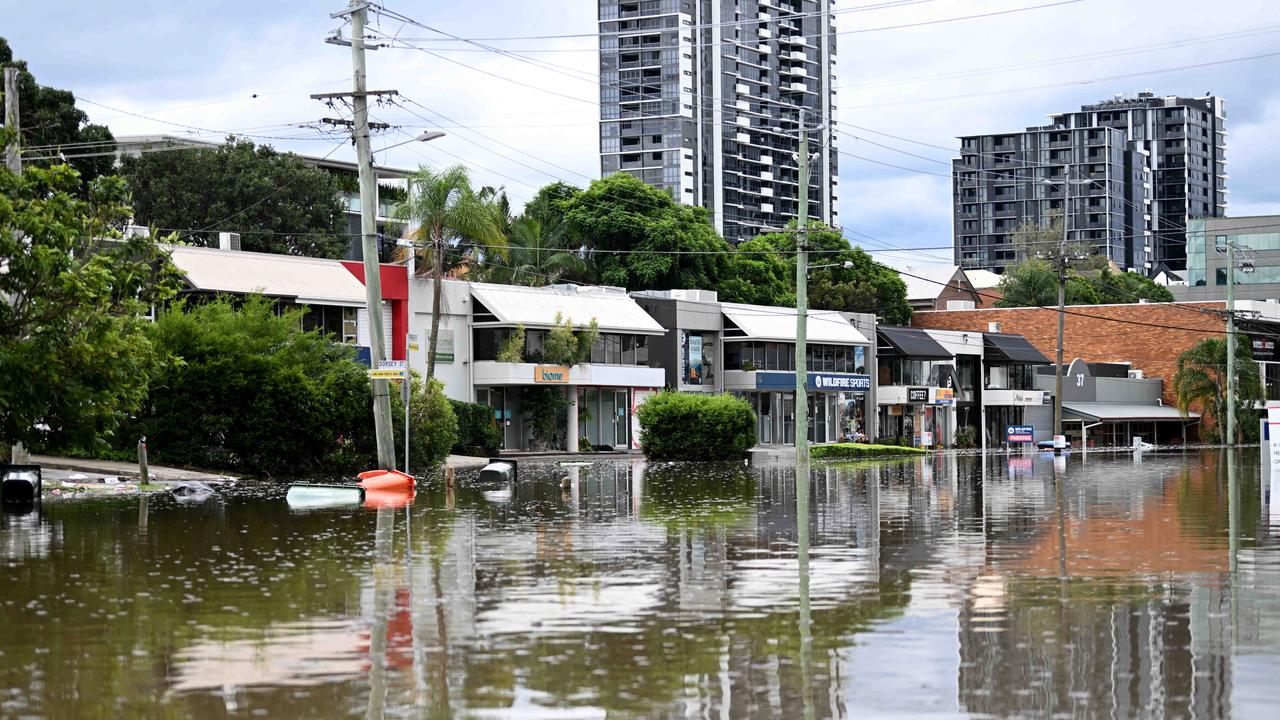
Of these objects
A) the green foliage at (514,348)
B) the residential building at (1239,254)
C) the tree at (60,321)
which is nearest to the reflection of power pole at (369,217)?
the tree at (60,321)

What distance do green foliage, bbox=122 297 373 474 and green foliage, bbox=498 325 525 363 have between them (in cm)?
1968

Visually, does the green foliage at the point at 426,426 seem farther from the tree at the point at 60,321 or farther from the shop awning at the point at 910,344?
→ the shop awning at the point at 910,344

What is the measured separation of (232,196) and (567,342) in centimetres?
2652

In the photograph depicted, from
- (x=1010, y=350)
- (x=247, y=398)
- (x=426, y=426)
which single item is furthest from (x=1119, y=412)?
(x=247, y=398)

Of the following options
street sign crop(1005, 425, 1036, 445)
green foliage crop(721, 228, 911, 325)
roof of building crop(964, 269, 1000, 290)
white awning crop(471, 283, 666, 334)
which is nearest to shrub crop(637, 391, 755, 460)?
white awning crop(471, 283, 666, 334)

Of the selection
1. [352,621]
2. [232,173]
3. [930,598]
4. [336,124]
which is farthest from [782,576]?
[232,173]

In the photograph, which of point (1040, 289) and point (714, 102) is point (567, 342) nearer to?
point (1040, 289)

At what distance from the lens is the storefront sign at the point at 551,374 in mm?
68500

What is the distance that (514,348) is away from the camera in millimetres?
67375

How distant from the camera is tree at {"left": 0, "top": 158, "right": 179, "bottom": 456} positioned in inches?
1179

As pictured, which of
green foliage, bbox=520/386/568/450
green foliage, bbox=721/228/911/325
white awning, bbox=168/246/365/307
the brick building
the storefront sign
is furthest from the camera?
the brick building

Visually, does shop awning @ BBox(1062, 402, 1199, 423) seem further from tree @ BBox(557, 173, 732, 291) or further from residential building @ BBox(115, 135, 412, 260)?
residential building @ BBox(115, 135, 412, 260)

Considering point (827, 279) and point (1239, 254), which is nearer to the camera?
point (827, 279)

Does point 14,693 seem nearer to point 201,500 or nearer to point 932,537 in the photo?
point 932,537
